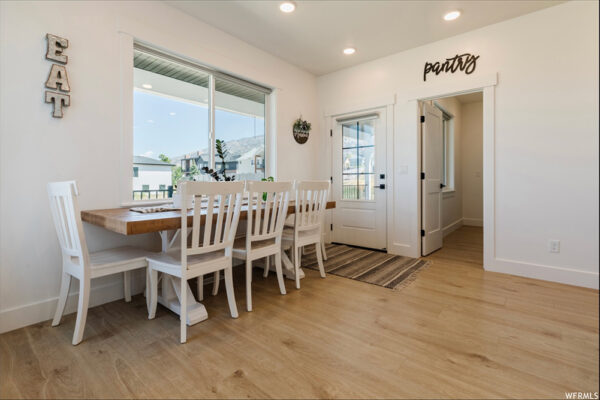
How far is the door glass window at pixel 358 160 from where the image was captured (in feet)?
13.5

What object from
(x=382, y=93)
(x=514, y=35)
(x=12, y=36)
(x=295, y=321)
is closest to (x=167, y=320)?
(x=295, y=321)

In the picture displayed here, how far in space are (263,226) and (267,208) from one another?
147mm

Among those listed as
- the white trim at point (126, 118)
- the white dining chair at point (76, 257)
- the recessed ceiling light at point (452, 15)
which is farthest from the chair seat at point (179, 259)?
the recessed ceiling light at point (452, 15)

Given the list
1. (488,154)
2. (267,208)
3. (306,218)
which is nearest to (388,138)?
(488,154)

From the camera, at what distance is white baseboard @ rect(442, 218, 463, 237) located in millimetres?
5084

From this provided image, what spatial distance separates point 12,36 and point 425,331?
3.25m

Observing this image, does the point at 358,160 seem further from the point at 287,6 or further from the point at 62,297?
the point at 62,297

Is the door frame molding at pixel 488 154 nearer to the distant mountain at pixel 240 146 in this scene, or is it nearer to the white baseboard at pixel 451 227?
the white baseboard at pixel 451 227

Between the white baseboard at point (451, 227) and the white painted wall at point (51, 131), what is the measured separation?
4.39 meters

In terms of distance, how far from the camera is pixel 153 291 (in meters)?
2.09

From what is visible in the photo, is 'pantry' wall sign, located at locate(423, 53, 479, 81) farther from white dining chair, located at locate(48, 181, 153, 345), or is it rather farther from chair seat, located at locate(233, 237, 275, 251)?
white dining chair, located at locate(48, 181, 153, 345)

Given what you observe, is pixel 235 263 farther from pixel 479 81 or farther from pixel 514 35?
pixel 514 35

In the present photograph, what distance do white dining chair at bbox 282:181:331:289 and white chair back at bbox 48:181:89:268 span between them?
4.95ft

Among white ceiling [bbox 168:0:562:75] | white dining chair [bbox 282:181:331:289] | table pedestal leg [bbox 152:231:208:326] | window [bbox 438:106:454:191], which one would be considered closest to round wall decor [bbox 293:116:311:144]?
white ceiling [bbox 168:0:562:75]
